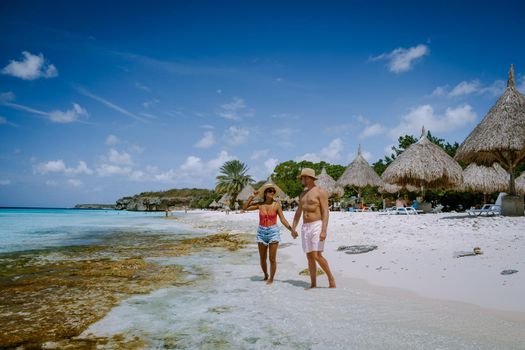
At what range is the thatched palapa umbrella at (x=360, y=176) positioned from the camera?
28.5 meters

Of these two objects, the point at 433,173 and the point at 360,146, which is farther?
the point at 360,146

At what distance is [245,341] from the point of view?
10.5 feet

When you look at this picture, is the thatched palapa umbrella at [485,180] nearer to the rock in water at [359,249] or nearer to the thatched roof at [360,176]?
the thatched roof at [360,176]

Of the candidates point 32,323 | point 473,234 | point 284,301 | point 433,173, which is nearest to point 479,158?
point 433,173

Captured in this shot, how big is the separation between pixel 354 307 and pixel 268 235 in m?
1.81

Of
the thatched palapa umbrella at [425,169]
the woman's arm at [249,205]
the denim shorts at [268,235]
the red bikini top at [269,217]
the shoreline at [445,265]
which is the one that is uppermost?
the thatched palapa umbrella at [425,169]

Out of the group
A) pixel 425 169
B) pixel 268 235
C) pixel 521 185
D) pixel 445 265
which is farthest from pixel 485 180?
pixel 268 235

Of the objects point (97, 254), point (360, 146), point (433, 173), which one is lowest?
point (97, 254)

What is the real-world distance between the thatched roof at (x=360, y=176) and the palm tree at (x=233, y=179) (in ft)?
106

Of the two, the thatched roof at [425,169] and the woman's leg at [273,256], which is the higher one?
the thatched roof at [425,169]

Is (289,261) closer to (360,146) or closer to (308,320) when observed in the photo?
(308,320)

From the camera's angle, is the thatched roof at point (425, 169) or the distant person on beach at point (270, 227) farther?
the thatched roof at point (425, 169)

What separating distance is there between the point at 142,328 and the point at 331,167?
172 feet

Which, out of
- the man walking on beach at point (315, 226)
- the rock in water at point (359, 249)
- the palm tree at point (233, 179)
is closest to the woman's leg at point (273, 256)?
the man walking on beach at point (315, 226)
